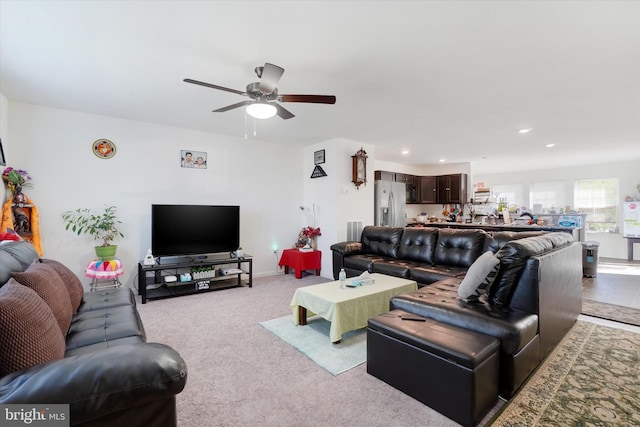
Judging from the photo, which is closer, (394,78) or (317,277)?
(394,78)

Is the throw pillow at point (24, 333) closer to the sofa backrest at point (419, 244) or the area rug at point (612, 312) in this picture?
the sofa backrest at point (419, 244)

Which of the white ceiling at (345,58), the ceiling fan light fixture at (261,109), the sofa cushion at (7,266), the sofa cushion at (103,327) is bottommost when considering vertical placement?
the sofa cushion at (103,327)

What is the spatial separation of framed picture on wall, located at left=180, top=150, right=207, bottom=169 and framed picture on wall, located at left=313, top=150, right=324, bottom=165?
2.00 metres

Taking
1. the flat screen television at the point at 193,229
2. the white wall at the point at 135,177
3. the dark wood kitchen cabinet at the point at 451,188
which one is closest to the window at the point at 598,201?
the dark wood kitchen cabinet at the point at 451,188

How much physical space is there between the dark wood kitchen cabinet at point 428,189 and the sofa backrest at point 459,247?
13.8ft

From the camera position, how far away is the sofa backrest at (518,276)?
209 centimetres

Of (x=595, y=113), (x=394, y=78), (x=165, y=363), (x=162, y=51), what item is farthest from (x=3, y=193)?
(x=595, y=113)

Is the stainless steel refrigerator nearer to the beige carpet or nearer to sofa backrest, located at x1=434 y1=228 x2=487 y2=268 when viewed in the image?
sofa backrest, located at x1=434 y1=228 x2=487 y2=268

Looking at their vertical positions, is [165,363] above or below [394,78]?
below

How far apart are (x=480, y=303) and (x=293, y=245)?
4013 mm

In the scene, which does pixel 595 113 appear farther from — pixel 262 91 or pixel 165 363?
pixel 165 363

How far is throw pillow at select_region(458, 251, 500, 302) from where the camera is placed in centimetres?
219

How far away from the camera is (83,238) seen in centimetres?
389

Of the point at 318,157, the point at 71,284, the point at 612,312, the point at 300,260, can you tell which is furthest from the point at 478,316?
the point at 318,157
